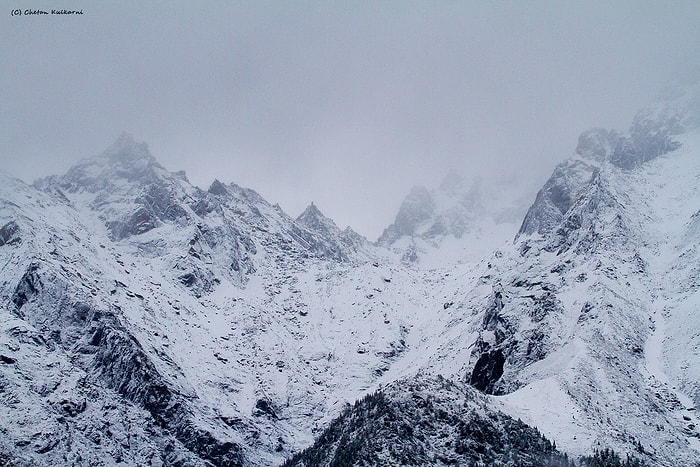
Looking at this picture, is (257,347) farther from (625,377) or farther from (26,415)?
(625,377)

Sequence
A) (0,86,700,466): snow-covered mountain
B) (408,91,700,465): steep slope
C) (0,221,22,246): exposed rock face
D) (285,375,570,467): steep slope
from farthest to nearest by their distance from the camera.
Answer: (0,221,22,246): exposed rock face
(408,91,700,465): steep slope
(0,86,700,466): snow-covered mountain
(285,375,570,467): steep slope

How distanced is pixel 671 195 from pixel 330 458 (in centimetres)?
13924

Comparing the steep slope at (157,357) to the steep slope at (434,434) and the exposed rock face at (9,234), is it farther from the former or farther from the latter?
the steep slope at (434,434)

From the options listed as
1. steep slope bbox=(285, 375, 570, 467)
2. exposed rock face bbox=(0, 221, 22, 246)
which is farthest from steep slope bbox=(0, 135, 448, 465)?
steep slope bbox=(285, 375, 570, 467)

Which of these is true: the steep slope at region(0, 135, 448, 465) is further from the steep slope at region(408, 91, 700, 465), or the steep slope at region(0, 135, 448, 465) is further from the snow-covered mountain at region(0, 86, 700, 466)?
the steep slope at region(408, 91, 700, 465)

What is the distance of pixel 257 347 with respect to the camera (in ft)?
612

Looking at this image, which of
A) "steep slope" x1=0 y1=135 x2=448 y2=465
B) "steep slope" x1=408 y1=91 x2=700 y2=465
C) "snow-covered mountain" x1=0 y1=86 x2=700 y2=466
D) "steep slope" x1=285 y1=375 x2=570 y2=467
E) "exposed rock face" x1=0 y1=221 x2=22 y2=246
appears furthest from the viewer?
"exposed rock face" x1=0 y1=221 x2=22 y2=246

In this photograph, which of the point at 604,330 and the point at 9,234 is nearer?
the point at 604,330

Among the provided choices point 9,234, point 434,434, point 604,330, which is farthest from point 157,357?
point 604,330

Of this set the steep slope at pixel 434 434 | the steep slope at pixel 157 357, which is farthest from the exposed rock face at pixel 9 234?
the steep slope at pixel 434 434

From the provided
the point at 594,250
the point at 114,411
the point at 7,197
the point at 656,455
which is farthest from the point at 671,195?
the point at 7,197

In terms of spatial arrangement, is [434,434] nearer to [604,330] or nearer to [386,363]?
[604,330]

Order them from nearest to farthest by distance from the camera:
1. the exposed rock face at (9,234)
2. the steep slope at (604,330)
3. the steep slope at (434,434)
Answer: the steep slope at (434,434)
the steep slope at (604,330)
the exposed rock face at (9,234)

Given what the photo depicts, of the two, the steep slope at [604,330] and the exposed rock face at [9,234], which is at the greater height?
the steep slope at [604,330]
